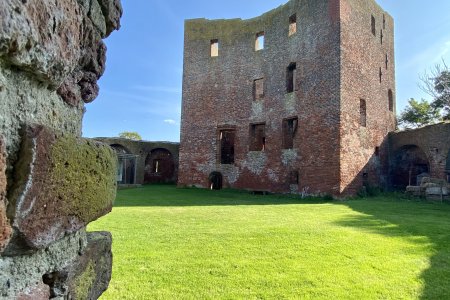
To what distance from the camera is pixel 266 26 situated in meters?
18.7

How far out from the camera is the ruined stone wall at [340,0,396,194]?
1511cm

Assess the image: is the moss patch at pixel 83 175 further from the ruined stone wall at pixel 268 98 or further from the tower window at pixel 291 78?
the tower window at pixel 291 78

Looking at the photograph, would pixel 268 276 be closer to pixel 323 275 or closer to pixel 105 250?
pixel 323 275

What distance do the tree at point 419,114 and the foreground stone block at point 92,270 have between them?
2845 cm

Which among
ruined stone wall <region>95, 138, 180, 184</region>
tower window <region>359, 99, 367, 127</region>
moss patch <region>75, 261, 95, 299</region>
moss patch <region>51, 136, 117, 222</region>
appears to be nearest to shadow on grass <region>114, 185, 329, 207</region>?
tower window <region>359, 99, 367, 127</region>

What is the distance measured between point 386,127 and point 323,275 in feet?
54.3

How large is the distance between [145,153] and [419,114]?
20774 millimetres

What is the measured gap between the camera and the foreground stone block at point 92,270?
127cm

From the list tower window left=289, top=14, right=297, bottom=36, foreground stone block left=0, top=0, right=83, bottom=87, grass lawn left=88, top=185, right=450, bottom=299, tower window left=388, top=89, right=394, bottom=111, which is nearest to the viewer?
foreground stone block left=0, top=0, right=83, bottom=87

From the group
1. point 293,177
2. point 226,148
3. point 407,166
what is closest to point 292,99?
point 293,177

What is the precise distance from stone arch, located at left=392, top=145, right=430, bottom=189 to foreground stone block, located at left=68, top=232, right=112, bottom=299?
19.7 m

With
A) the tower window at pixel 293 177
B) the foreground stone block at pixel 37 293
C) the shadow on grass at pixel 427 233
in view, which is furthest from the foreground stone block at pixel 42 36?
the tower window at pixel 293 177

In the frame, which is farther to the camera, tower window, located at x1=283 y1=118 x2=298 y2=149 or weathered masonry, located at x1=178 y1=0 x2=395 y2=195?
tower window, located at x1=283 y1=118 x2=298 y2=149

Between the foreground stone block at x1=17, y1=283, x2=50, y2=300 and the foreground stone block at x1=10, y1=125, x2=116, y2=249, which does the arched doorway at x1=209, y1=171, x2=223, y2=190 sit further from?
the foreground stone block at x1=17, y1=283, x2=50, y2=300
